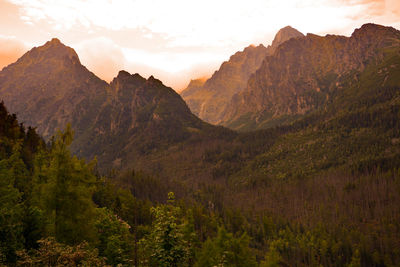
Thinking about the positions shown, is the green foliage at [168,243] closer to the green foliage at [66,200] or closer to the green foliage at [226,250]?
the green foliage at [66,200]

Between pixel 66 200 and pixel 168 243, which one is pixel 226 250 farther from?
pixel 168 243

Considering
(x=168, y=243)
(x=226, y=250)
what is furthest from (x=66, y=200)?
(x=226, y=250)

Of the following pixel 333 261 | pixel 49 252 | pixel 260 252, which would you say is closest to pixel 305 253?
pixel 333 261

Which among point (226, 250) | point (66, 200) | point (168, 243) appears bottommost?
point (226, 250)

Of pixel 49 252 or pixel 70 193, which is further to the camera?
pixel 70 193

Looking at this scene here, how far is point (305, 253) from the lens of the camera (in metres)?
156

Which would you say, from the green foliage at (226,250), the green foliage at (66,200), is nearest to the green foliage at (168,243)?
the green foliage at (66,200)

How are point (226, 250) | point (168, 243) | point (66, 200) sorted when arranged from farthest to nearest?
point (226, 250) < point (66, 200) < point (168, 243)

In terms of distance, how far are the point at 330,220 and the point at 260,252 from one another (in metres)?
75.4

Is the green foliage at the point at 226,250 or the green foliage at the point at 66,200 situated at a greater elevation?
the green foliage at the point at 66,200

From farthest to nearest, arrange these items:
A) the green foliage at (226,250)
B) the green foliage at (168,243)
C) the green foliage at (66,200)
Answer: the green foliage at (226,250) → the green foliage at (66,200) → the green foliage at (168,243)

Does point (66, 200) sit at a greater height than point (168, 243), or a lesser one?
greater

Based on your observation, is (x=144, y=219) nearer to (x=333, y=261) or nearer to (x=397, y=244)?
(x=333, y=261)

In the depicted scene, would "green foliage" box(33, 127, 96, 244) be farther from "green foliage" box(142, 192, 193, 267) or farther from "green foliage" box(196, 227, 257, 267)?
"green foliage" box(196, 227, 257, 267)
